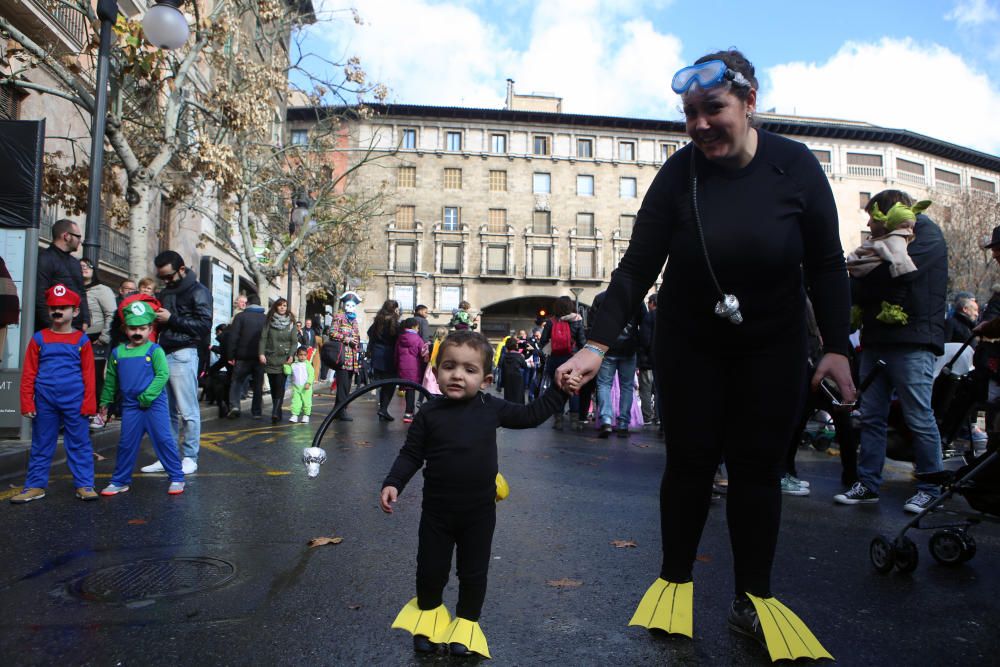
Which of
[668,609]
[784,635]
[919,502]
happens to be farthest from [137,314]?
[919,502]

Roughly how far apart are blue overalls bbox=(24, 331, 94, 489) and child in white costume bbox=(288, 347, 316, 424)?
616 cm

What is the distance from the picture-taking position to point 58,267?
26.7 ft

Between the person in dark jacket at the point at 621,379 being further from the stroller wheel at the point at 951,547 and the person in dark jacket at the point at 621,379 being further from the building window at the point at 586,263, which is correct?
the building window at the point at 586,263

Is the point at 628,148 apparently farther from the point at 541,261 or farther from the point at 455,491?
the point at 455,491

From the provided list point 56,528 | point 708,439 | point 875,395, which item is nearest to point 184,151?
point 56,528

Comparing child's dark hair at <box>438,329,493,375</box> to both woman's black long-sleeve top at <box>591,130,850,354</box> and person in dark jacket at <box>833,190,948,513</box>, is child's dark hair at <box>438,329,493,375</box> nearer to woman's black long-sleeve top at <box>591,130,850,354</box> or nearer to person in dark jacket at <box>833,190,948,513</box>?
woman's black long-sleeve top at <box>591,130,850,354</box>

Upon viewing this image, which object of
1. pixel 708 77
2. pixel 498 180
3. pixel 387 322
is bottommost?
pixel 387 322

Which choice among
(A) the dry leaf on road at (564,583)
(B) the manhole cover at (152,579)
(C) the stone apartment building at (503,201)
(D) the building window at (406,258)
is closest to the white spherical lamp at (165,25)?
(B) the manhole cover at (152,579)

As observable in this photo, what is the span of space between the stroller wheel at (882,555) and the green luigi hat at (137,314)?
4933 mm

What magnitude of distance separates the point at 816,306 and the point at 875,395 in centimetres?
304

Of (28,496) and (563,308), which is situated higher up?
(563,308)

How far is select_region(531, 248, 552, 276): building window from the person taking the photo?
55812 mm

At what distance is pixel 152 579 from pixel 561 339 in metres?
7.66

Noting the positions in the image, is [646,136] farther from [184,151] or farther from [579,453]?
[579,453]
